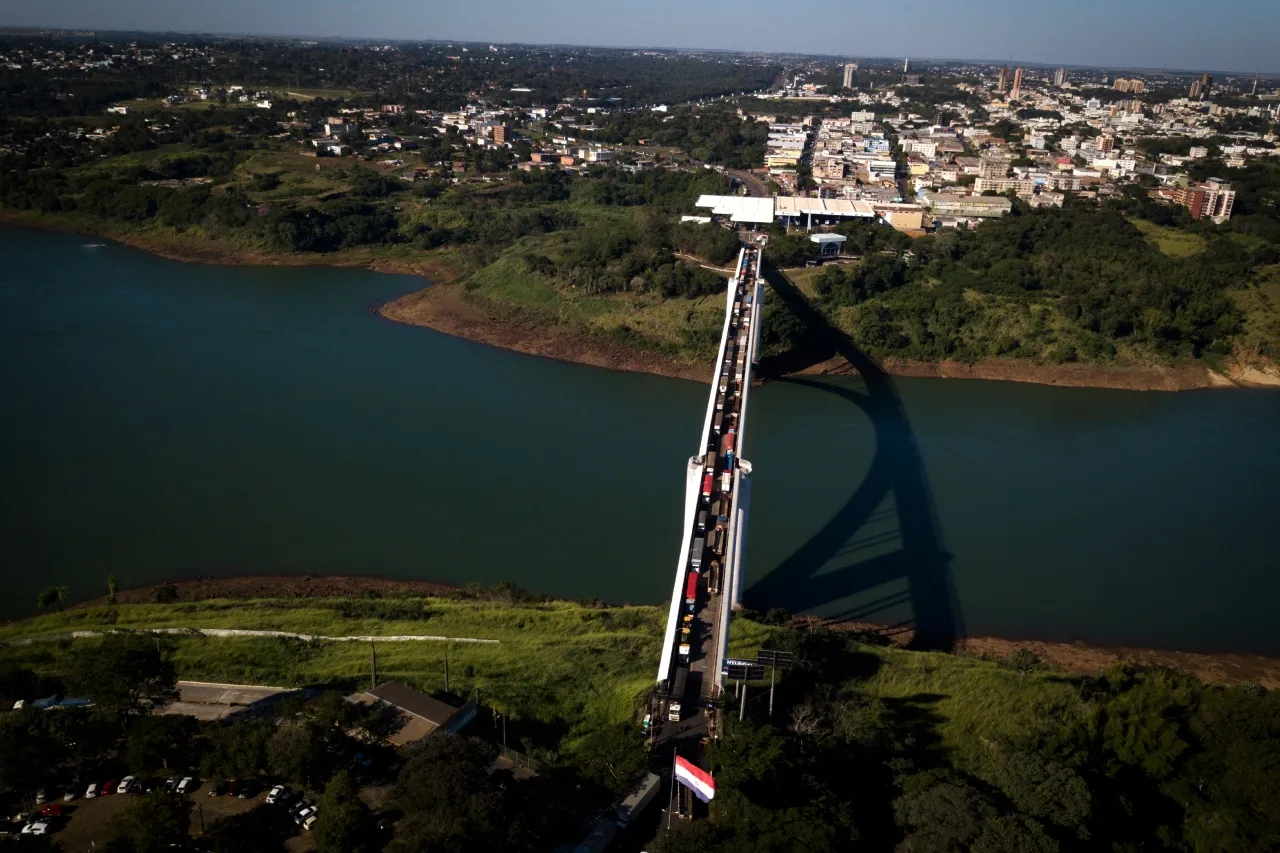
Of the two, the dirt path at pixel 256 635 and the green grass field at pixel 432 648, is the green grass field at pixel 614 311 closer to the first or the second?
the green grass field at pixel 432 648

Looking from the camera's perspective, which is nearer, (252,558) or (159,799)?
(159,799)

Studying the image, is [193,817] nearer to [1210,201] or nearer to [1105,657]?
[1105,657]

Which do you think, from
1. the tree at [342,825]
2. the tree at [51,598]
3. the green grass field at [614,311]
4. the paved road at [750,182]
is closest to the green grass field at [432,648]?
the tree at [51,598]

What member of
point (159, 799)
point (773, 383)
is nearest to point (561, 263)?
point (773, 383)

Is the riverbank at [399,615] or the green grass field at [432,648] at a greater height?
the green grass field at [432,648]

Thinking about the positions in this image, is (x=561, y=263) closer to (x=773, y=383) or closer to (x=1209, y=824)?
(x=773, y=383)

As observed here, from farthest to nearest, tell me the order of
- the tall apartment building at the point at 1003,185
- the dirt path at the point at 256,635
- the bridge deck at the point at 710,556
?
the tall apartment building at the point at 1003,185, the dirt path at the point at 256,635, the bridge deck at the point at 710,556
